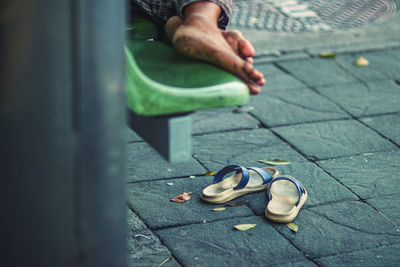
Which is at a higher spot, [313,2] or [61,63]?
[61,63]

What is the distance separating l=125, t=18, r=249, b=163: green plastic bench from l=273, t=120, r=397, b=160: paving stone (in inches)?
60.8

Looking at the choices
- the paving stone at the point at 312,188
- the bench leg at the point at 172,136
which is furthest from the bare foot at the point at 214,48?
the paving stone at the point at 312,188

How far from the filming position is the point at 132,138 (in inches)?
131

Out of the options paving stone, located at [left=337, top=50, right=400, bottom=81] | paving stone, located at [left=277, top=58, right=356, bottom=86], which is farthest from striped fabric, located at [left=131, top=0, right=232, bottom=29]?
paving stone, located at [left=337, top=50, right=400, bottom=81]

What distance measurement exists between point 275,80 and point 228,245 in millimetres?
1951

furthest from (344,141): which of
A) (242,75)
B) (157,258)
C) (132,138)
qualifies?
(242,75)

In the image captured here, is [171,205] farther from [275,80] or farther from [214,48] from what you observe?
[275,80]

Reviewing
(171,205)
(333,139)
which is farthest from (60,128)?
(333,139)

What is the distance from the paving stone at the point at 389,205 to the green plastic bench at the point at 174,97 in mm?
1226

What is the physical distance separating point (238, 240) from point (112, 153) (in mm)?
1124

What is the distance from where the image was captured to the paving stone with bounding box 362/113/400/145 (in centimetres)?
346

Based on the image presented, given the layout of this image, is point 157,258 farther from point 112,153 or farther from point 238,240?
point 112,153

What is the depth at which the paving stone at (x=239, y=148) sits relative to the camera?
3.12m

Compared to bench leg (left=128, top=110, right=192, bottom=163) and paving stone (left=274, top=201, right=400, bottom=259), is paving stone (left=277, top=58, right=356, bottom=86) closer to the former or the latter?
paving stone (left=274, top=201, right=400, bottom=259)
